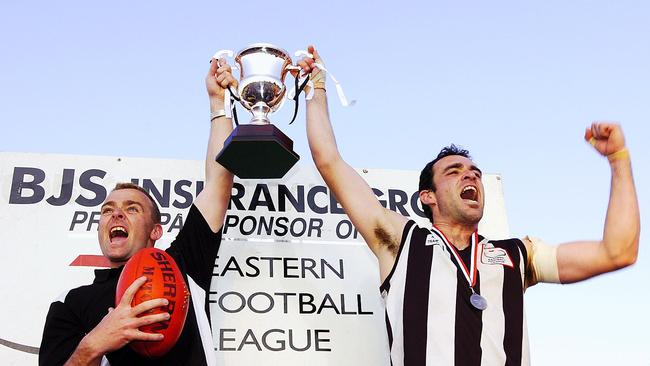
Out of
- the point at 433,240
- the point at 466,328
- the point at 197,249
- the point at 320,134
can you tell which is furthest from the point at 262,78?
the point at 466,328

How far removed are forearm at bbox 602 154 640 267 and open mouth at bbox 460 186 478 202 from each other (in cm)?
52

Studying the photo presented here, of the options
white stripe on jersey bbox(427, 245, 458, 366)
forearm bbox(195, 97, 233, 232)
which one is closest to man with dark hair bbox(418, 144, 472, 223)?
white stripe on jersey bbox(427, 245, 458, 366)

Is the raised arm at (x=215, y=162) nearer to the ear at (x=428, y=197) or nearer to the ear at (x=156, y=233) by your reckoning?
the ear at (x=156, y=233)

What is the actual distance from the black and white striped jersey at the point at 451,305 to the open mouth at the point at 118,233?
3.42 ft

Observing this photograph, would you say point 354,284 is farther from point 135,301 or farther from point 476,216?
point 135,301

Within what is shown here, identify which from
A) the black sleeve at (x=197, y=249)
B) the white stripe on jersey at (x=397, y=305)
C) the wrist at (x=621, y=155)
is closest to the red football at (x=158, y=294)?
the black sleeve at (x=197, y=249)

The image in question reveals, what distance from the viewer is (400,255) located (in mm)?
2730

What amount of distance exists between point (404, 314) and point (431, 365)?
8.7 inches

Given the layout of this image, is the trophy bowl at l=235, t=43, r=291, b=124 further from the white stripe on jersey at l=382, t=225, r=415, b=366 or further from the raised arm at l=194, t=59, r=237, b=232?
the white stripe on jersey at l=382, t=225, r=415, b=366

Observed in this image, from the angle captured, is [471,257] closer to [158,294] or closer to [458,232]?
[458,232]

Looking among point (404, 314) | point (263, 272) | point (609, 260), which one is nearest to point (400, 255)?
point (404, 314)

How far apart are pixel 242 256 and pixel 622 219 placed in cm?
182

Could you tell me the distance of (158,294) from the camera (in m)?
2.17

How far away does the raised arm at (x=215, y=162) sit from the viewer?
9.57ft
